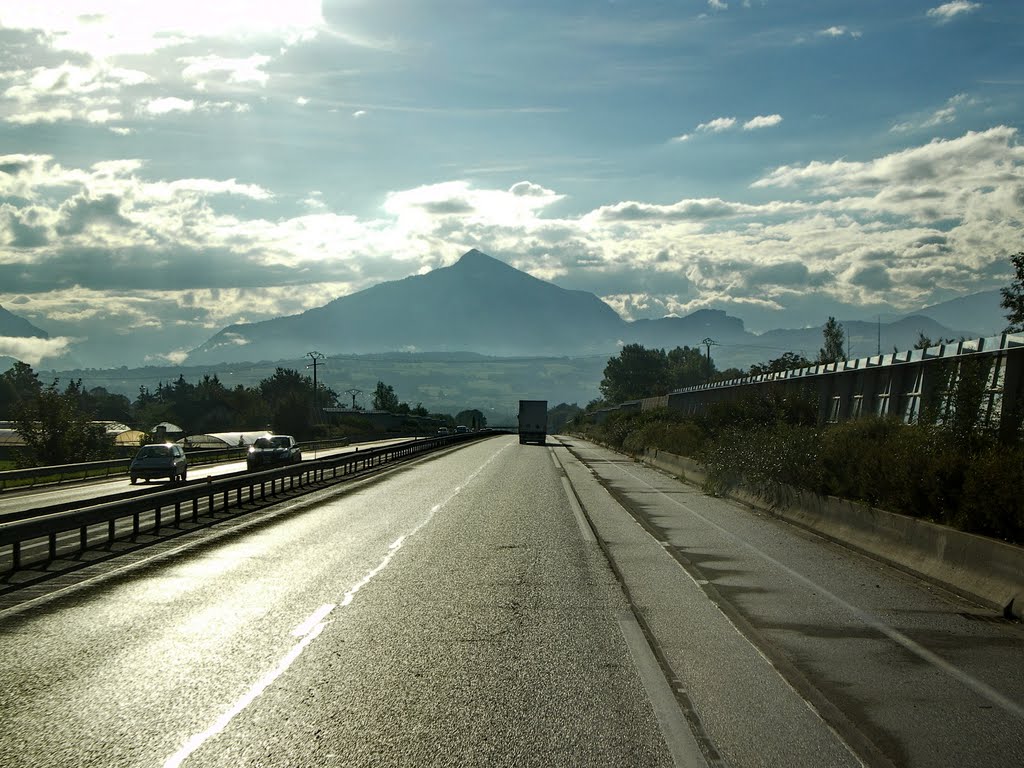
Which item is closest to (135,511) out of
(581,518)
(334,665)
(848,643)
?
(581,518)

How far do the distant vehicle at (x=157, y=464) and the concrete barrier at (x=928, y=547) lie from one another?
27279mm

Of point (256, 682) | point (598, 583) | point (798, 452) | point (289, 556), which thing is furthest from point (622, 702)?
point (798, 452)

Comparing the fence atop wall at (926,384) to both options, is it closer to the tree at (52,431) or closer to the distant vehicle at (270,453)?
the distant vehicle at (270,453)

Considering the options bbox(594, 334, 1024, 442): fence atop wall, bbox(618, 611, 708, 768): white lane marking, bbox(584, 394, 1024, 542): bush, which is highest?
bbox(594, 334, 1024, 442): fence atop wall

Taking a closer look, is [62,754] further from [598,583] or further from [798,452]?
[798,452]

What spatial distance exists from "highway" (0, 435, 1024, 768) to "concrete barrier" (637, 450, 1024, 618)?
310 millimetres

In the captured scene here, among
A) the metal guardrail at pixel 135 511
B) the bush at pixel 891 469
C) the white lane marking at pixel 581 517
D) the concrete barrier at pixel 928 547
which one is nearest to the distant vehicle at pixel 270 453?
the metal guardrail at pixel 135 511

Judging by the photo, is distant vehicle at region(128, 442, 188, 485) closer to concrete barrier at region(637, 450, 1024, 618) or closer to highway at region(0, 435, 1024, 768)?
highway at region(0, 435, 1024, 768)

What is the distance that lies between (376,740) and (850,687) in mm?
3644

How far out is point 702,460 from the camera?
3247 cm

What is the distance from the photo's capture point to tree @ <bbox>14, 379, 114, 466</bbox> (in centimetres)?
5522

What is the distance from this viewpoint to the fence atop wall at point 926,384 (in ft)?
52.4

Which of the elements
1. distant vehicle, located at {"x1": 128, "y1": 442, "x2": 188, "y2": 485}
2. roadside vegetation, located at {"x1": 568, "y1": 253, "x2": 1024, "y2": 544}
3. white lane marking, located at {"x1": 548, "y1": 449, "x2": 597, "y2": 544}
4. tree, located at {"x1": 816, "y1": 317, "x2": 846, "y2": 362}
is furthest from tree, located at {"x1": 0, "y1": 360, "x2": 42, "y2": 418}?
roadside vegetation, located at {"x1": 568, "y1": 253, "x2": 1024, "y2": 544}

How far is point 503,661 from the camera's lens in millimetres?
7934
